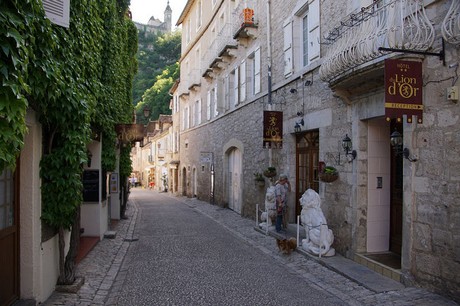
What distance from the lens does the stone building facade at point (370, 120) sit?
5324 mm

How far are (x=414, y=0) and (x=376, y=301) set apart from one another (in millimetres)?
4097

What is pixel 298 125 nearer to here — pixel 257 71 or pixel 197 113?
pixel 257 71

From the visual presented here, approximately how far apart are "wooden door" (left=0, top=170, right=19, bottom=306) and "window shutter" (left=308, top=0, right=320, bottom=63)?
6665 millimetres

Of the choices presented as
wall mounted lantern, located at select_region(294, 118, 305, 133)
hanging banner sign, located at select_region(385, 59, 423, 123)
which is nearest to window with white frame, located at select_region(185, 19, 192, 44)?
wall mounted lantern, located at select_region(294, 118, 305, 133)

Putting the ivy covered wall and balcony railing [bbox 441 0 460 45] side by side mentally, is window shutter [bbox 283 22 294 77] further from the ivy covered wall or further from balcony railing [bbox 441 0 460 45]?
balcony railing [bbox 441 0 460 45]

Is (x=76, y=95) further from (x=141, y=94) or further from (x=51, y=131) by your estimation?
(x=141, y=94)

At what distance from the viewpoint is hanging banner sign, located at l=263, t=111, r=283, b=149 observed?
10.9 m

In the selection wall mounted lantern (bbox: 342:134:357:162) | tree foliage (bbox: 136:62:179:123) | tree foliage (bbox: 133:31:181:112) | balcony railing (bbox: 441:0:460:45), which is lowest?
wall mounted lantern (bbox: 342:134:357:162)

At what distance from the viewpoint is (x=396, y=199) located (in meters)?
7.26

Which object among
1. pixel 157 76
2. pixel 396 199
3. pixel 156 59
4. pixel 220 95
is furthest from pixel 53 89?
pixel 156 59

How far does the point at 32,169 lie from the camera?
495cm

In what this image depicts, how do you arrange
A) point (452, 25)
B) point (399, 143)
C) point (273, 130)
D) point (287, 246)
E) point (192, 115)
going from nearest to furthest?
point (452, 25) → point (399, 143) → point (287, 246) → point (273, 130) → point (192, 115)

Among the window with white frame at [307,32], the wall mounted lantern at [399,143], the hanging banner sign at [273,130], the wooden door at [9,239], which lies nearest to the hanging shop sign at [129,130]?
the hanging banner sign at [273,130]

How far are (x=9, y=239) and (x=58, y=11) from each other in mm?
2634
